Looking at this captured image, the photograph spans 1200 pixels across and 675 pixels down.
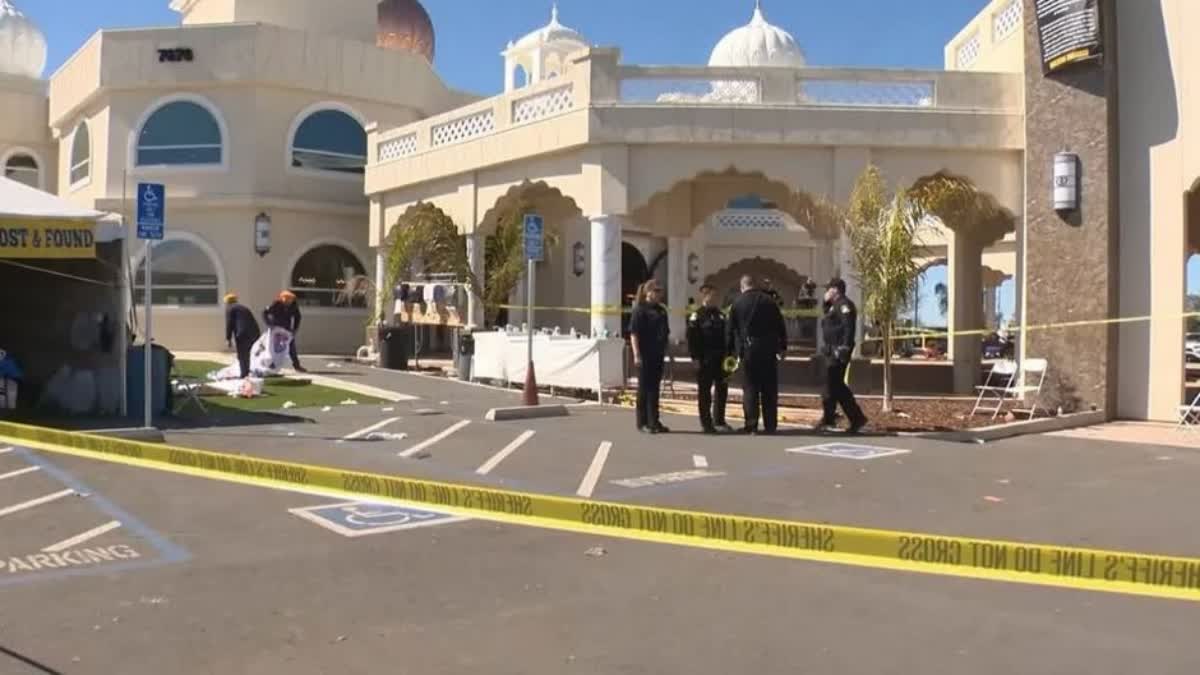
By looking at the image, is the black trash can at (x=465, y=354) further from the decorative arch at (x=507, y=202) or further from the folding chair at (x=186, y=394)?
the folding chair at (x=186, y=394)

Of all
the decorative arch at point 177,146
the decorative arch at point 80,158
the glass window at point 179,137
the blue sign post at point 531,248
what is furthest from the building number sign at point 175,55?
the blue sign post at point 531,248

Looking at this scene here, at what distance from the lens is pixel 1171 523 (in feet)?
23.4

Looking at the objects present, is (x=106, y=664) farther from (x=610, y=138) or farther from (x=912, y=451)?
(x=610, y=138)

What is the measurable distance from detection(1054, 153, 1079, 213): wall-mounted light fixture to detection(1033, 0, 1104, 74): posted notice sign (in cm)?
120

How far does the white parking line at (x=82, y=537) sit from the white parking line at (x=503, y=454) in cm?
303

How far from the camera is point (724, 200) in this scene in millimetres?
24328

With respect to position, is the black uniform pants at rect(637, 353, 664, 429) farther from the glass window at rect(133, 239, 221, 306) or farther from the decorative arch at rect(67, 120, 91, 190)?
Answer: the decorative arch at rect(67, 120, 91, 190)

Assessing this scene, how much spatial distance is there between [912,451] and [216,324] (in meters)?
21.2

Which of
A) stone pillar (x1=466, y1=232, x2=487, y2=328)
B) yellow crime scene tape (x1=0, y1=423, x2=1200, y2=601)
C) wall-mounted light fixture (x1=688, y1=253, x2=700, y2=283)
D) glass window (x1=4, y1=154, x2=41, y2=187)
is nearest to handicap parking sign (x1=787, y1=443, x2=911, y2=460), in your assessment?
yellow crime scene tape (x1=0, y1=423, x2=1200, y2=601)

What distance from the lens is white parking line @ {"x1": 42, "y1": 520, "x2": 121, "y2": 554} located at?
20.7 ft

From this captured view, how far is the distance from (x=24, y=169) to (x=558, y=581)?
35.2 metres

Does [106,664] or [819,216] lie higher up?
[819,216]

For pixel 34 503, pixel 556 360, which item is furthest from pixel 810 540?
pixel 556 360

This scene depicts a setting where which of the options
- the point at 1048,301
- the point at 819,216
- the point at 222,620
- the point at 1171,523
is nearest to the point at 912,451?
the point at 1171,523
